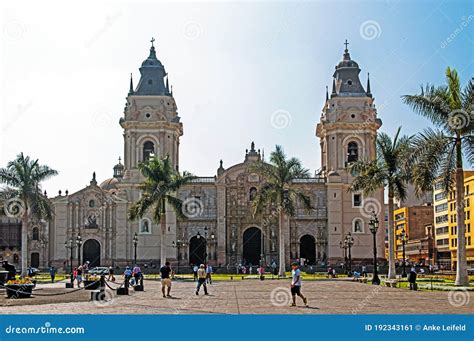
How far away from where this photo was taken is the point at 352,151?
221ft

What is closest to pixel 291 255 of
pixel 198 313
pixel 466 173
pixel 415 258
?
pixel 466 173

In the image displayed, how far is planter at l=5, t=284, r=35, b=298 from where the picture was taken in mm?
25406

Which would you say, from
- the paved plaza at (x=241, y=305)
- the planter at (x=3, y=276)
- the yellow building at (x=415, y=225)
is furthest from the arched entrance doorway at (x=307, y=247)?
the paved plaza at (x=241, y=305)

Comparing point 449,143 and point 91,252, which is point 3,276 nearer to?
point 449,143

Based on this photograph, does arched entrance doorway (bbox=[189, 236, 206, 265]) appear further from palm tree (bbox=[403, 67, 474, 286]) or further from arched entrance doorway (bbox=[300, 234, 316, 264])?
palm tree (bbox=[403, 67, 474, 286])

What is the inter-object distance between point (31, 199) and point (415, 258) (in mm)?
63342

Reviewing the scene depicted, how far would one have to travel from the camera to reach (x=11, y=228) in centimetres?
7494

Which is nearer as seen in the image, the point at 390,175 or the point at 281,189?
the point at 390,175

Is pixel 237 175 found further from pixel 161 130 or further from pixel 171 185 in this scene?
pixel 171 185

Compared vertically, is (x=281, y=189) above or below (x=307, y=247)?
above

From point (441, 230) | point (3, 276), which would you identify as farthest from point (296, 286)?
point (441, 230)

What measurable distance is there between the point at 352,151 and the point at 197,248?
Result: 18.0 metres

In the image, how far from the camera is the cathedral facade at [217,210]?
66375 mm

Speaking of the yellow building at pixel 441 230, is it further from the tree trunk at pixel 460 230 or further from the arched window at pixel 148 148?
the tree trunk at pixel 460 230
